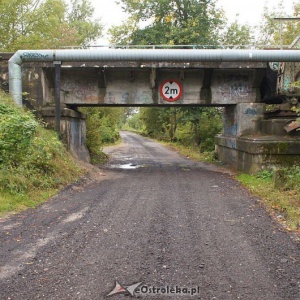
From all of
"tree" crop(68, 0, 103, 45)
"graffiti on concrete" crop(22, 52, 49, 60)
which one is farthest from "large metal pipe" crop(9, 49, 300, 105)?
"tree" crop(68, 0, 103, 45)

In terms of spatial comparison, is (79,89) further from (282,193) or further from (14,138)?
(282,193)

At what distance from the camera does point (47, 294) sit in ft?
11.2

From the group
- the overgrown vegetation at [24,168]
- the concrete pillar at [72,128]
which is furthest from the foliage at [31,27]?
the overgrown vegetation at [24,168]

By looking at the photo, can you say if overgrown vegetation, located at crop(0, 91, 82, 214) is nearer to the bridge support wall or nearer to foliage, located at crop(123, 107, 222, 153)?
the bridge support wall

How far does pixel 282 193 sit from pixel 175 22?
18.7m

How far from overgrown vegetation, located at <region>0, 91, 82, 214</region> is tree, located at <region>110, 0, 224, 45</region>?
15.2 metres

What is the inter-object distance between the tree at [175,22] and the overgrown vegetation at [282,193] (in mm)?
13857

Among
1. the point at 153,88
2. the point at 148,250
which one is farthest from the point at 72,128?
the point at 148,250

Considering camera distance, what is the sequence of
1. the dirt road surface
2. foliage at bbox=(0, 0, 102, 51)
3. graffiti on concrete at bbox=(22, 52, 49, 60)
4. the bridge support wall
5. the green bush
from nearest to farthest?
the dirt road surface
the green bush
the bridge support wall
graffiti on concrete at bbox=(22, 52, 49, 60)
foliage at bbox=(0, 0, 102, 51)

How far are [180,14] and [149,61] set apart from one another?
12.4 metres

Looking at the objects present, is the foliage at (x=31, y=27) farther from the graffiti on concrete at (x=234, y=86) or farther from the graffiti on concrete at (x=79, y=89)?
the graffiti on concrete at (x=234, y=86)

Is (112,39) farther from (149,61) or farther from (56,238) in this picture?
(56,238)

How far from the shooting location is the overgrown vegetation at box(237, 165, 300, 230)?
6.42 meters

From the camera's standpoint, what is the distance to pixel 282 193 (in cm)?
830
